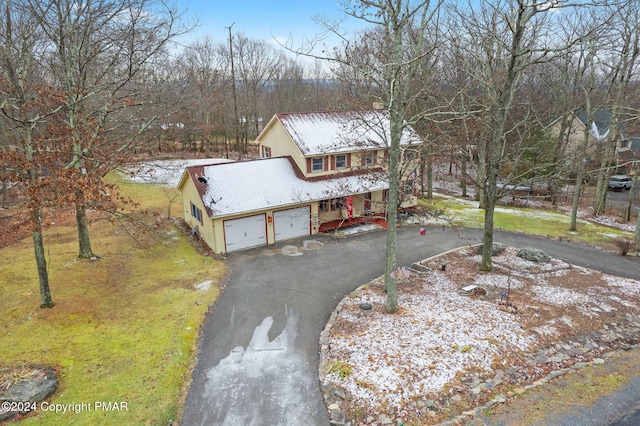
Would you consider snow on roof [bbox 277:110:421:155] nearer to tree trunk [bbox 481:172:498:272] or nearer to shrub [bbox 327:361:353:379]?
tree trunk [bbox 481:172:498:272]

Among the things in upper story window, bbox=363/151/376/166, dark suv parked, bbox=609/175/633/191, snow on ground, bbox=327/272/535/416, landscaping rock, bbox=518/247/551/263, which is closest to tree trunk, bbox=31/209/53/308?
snow on ground, bbox=327/272/535/416

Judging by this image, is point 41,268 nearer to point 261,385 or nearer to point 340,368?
point 261,385

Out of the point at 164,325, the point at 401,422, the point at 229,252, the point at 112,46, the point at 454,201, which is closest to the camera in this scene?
the point at 401,422

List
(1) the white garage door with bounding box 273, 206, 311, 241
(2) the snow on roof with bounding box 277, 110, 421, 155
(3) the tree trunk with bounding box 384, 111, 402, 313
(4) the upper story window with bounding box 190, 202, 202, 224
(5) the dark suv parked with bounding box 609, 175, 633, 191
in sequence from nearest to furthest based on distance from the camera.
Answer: (3) the tree trunk with bounding box 384, 111, 402, 313
(4) the upper story window with bounding box 190, 202, 202, 224
(1) the white garage door with bounding box 273, 206, 311, 241
(2) the snow on roof with bounding box 277, 110, 421, 155
(5) the dark suv parked with bounding box 609, 175, 633, 191

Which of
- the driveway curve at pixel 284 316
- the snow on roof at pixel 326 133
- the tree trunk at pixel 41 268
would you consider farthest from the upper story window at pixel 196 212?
the tree trunk at pixel 41 268

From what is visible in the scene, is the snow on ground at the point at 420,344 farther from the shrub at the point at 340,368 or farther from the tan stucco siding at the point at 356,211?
the tan stucco siding at the point at 356,211

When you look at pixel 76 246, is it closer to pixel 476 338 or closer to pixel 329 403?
pixel 329 403

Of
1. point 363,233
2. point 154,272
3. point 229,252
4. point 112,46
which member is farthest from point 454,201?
point 112,46
